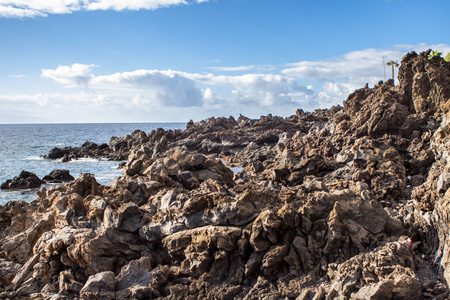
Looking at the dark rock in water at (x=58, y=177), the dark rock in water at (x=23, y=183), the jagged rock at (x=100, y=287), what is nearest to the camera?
the jagged rock at (x=100, y=287)

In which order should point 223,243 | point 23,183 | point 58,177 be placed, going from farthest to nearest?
1. point 58,177
2. point 23,183
3. point 223,243

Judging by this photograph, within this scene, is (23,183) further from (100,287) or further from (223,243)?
(223,243)

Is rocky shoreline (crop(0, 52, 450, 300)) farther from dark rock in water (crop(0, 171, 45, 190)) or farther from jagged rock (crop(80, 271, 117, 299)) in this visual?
dark rock in water (crop(0, 171, 45, 190))

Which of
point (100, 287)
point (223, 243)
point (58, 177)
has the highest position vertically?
point (223, 243)

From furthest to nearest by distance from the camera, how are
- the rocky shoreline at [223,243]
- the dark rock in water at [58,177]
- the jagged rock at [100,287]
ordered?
the dark rock in water at [58,177] → the jagged rock at [100,287] → the rocky shoreline at [223,243]

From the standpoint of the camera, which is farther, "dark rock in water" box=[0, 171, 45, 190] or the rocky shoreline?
"dark rock in water" box=[0, 171, 45, 190]

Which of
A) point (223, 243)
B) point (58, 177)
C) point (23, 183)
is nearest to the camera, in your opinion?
point (223, 243)

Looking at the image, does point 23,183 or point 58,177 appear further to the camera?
point 58,177

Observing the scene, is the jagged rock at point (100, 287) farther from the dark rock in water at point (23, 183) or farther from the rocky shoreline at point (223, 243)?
the dark rock in water at point (23, 183)

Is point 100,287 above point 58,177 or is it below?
below

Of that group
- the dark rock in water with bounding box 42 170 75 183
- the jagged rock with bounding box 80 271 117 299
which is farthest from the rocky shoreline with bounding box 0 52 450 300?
the dark rock in water with bounding box 42 170 75 183

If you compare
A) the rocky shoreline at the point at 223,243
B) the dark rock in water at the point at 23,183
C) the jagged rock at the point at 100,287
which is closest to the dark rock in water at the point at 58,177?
the dark rock in water at the point at 23,183

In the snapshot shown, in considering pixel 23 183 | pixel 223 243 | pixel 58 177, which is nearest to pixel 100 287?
pixel 223 243

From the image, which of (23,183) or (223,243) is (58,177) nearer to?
(23,183)
